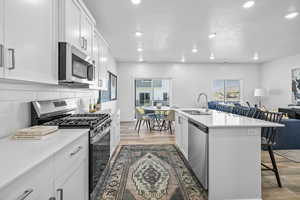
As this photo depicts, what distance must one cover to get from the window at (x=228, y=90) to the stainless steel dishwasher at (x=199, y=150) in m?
6.41

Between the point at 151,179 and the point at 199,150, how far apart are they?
2.78 feet

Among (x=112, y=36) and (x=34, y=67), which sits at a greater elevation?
(x=112, y=36)

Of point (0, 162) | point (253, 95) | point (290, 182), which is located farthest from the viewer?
point (253, 95)

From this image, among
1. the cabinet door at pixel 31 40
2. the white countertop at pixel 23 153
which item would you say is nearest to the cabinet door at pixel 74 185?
the white countertop at pixel 23 153

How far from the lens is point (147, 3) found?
282 centimetres

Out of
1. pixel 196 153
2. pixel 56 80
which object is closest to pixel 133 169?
pixel 196 153

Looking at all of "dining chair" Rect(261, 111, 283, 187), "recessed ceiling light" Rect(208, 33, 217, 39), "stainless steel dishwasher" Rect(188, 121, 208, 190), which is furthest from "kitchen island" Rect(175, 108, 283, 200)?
"recessed ceiling light" Rect(208, 33, 217, 39)

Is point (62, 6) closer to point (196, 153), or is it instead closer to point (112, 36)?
point (196, 153)

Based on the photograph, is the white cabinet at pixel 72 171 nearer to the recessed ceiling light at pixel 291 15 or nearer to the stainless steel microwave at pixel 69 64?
the stainless steel microwave at pixel 69 64

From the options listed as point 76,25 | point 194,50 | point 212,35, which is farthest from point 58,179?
point 194,50

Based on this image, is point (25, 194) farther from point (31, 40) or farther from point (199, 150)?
point (199, 150)

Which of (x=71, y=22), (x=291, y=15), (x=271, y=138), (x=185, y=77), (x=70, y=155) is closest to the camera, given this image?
(x=70, y=155)

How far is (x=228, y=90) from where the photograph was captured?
8578 millimetres

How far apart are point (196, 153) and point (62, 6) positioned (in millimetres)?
2398
